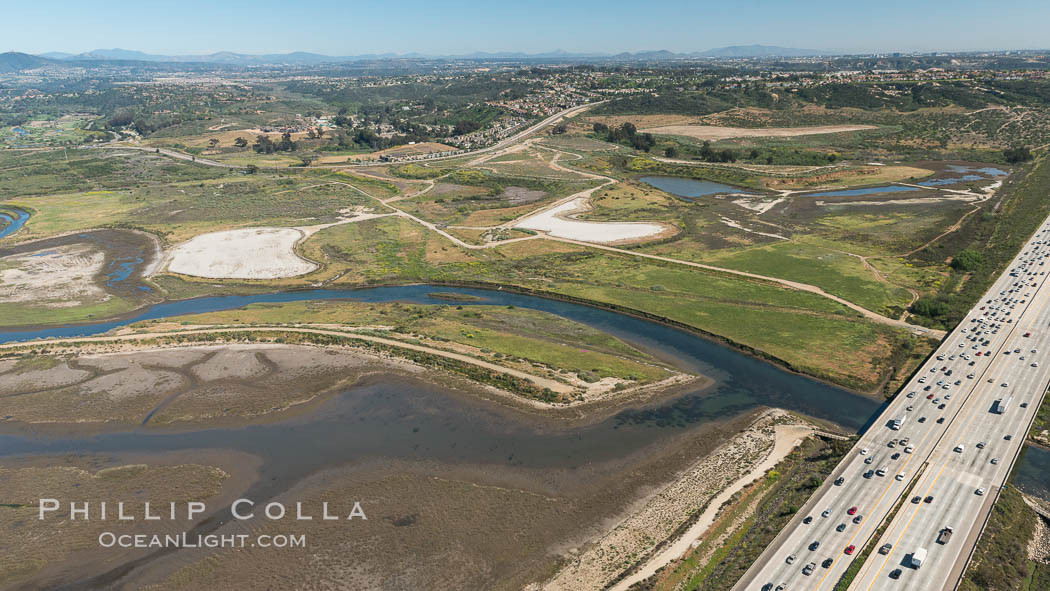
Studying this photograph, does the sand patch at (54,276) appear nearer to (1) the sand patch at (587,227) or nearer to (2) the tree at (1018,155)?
(1) the sand patch at (587,227)

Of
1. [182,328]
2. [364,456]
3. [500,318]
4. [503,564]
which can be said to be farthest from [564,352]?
[182,328]

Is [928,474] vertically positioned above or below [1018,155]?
below

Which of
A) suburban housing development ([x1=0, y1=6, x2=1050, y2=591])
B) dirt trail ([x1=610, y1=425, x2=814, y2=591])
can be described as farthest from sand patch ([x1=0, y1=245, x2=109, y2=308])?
dirt trail ([x1=610, y1=425, x2=814, y2=591])

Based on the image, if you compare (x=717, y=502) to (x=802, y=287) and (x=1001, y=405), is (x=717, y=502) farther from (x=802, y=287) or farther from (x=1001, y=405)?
(x=802, y=287)

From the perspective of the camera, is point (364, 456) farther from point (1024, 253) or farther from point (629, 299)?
point (1024, 253)

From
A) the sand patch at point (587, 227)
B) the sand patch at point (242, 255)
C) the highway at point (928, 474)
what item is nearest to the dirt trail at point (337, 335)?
the sand patch at point (242, 255)

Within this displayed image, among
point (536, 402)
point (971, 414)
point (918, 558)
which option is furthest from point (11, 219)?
point (971, 414)
